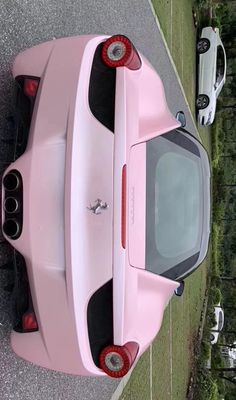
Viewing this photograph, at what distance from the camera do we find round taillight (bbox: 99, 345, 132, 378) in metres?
2.82

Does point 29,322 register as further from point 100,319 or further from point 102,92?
point 102,92

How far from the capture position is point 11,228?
3088 millimetres

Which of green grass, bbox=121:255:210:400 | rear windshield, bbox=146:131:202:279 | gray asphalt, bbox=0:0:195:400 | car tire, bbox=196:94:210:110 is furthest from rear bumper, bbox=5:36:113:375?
car tire, bbox=196:94:210:110

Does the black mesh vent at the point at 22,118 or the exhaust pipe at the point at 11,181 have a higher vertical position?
the black mesh vent at the point at 22,118

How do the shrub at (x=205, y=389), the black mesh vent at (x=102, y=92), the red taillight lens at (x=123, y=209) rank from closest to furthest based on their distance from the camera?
1. the red taillight lens at (x=123, y=209)
2. the black mesh vent at (x=102, y=92)
3. the shrub at (x=205, y=389)

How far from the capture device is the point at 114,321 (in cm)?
284

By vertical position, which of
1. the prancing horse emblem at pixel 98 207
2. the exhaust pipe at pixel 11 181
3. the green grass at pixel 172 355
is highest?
the exhaust pipe at pixel 11 181

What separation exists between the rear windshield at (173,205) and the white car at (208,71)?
9078mm

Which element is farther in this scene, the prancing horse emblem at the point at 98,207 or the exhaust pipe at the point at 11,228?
the exhaust pipe at the point at 11,228

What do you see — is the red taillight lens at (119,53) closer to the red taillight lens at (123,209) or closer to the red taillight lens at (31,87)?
the red taillight lens at (31,87)

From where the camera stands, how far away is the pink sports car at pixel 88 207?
2.84 meters

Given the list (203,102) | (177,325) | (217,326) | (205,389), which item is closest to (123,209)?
(177,325)

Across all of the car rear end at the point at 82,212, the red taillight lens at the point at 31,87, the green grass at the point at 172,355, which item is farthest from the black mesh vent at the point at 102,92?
the green grass at the point at 172,355

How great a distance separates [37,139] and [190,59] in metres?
9.86
